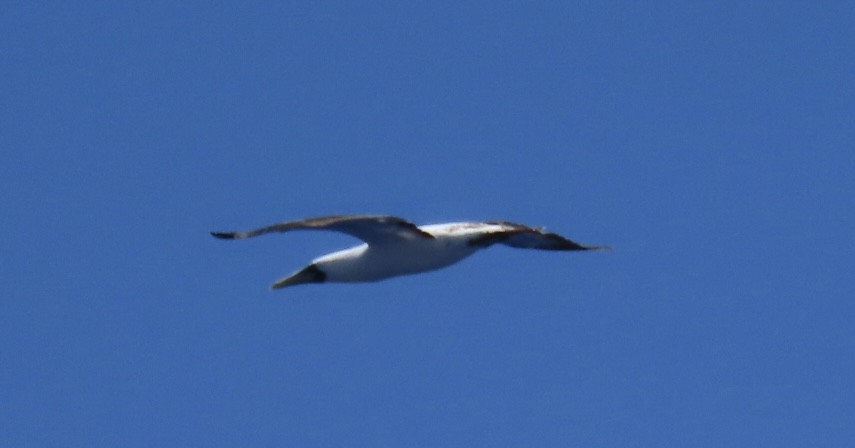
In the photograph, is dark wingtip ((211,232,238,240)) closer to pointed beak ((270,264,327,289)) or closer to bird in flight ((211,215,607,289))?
bird in flight ((211,215,607,289))

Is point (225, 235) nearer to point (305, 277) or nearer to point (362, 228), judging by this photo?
point (362, 228)

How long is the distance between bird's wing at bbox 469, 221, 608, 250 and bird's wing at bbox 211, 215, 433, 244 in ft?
4.82

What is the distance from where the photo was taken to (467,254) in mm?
27188

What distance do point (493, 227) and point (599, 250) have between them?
328 cm

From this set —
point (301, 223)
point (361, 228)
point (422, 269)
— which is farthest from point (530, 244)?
point (301, 223)

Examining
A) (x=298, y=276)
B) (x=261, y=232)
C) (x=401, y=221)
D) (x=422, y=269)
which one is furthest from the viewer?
(x=298, y=276)

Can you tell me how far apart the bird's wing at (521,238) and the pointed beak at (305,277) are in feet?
11.3

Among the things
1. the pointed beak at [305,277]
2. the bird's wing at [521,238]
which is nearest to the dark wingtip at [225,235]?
the pointed beak at [305,277]

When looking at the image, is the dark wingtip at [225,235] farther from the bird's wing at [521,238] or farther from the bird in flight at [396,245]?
the bird's wing at [521,238]

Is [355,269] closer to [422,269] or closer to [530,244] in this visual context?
[422,269]

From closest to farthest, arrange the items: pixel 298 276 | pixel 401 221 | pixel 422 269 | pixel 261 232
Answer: pixel 261 232 < pixel 401 221 < pixel 422 269 < pixel 298 276

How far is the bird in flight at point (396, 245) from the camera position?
2524 centimetres

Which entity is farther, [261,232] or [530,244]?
[530,244]

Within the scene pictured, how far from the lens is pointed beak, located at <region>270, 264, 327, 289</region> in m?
28.4
